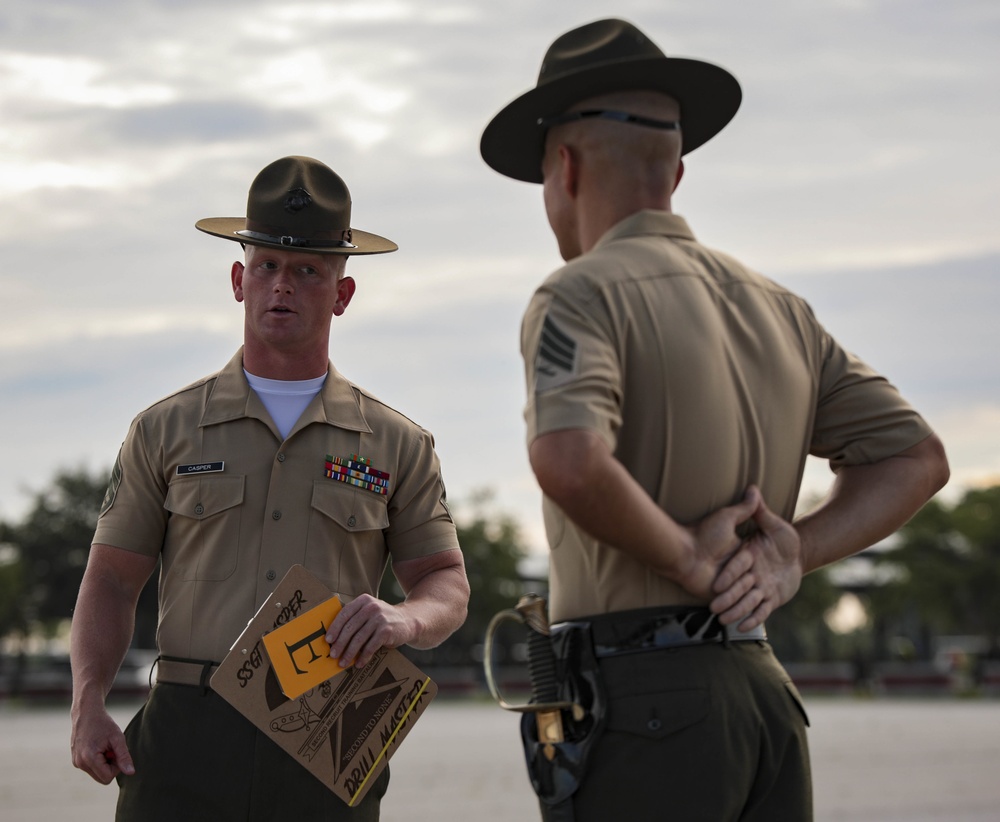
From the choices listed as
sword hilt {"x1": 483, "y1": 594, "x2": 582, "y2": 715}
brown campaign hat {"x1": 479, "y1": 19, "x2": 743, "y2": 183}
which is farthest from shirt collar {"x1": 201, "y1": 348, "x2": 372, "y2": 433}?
sword hilt {"x1": 483, "y1": 594, "x2": 582, "y2": 715}

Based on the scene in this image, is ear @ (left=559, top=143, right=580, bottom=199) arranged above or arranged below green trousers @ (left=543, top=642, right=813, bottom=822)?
above

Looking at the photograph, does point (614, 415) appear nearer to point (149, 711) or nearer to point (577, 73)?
point (577, 73)

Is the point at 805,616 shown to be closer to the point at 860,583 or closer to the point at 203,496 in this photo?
the point at 860,583

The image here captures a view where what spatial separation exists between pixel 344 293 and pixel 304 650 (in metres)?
1.24

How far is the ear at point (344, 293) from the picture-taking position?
448cm

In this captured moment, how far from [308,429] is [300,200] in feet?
2.33

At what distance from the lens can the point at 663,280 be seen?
9.90 feet

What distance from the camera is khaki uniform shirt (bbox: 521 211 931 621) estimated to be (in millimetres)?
2824

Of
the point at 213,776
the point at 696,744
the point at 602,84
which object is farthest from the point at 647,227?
the point at 213,776

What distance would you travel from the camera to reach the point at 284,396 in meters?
4.39

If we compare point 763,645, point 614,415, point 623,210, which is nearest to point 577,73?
point 623,210

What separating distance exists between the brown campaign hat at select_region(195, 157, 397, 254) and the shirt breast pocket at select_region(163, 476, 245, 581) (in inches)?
29.6

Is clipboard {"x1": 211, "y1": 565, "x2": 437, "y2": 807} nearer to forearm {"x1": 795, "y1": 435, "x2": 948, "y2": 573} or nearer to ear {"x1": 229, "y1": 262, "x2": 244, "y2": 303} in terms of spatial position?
ear {"x1": 229, "y1": 262, "x2": 244, "y2": 303}

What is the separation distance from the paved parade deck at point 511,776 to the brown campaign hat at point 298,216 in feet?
7.14
